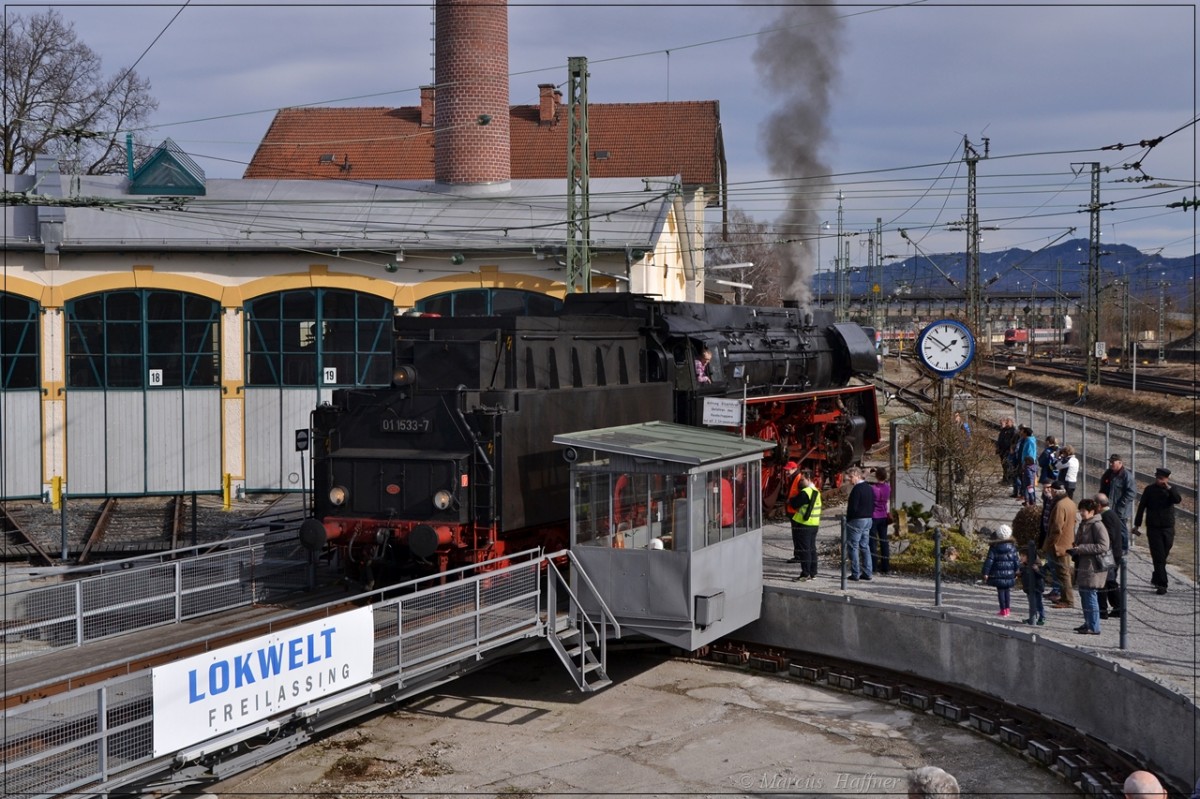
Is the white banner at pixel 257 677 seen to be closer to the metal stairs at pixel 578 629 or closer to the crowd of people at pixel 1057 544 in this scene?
the metal stairs at pixel 578 629

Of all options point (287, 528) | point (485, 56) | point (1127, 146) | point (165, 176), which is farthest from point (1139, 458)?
point (165, 176)

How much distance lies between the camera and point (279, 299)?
93.1ft

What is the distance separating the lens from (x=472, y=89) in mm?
31922

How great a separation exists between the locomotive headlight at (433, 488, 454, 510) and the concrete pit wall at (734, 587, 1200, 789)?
4.60 m

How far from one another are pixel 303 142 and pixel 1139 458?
1458 inches

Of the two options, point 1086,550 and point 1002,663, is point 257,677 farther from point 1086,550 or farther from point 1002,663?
point 1086,550

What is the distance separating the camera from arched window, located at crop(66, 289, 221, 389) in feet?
91.5

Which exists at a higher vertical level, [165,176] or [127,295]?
[165,176]

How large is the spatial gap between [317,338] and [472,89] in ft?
27.3

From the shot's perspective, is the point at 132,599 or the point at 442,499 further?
the point at 132,599

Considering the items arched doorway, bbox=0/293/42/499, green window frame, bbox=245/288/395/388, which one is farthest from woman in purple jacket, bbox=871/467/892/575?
arched doorway, bbox=0/293/42/499

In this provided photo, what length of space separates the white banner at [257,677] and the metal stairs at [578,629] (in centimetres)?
254

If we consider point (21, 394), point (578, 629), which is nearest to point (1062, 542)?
point (578, 629)

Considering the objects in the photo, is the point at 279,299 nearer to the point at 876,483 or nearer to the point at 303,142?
the point at 876,483
